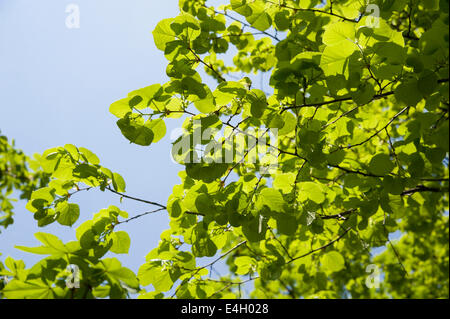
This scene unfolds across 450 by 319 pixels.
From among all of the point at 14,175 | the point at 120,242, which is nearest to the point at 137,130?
the point at 120,242

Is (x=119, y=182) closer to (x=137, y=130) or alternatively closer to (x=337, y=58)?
(x=137, y=130)

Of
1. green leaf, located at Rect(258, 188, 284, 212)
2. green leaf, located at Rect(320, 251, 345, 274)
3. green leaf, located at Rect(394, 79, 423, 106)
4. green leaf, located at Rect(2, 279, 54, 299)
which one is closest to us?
green leaf, located at Rect(394, 79, 423, 106)

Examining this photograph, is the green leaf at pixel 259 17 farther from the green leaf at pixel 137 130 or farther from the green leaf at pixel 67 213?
the green leaf at pixel 67 213

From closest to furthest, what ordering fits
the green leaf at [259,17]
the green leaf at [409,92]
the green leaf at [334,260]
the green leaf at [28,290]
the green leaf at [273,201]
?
1. the green leaf at [409,92]
2. the green leaf at [28,290]
3. the green leaf at [273,201]
4. the green leaf at [259,17]
5. the green leaf at [334,260]

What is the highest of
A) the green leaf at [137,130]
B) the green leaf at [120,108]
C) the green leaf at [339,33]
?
the green leaf at [339,33]

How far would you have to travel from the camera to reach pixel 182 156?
4.17 ft

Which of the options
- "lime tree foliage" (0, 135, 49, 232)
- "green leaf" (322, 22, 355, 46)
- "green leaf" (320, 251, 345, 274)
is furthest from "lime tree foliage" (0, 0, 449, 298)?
"lime tree foliage" (0, 135, 49, 232)

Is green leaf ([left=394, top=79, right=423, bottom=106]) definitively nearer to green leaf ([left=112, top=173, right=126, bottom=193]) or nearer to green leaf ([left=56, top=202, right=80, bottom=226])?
green leaf ([left=112, top=173, right=126, bottom=193])

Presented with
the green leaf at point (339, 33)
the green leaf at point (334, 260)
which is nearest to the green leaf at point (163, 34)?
the green leaf at point (339, 33)

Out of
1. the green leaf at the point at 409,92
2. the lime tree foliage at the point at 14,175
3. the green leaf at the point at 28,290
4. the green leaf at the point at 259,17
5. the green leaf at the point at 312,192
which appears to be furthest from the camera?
the lime tree foliage at the point at 14,175

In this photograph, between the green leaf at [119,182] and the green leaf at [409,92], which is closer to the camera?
the green leaf at [409,92]

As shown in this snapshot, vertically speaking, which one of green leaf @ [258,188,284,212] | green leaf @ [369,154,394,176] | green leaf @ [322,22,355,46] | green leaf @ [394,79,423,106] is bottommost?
green leaf @ [258,188,284,212]

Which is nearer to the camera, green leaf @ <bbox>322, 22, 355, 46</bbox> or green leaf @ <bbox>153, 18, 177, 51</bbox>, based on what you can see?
green leaf @ <bbox>322, 22, 355, 46</bbox>
